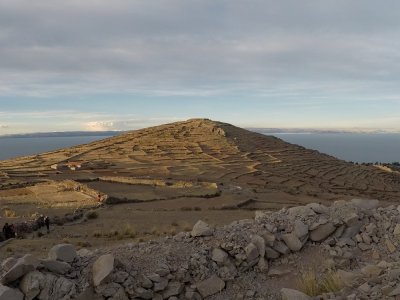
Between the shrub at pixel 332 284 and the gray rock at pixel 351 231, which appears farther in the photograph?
the gray rock at pixel 351 231

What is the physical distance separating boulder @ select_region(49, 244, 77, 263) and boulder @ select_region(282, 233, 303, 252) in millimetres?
4831

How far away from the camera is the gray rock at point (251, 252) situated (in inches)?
387

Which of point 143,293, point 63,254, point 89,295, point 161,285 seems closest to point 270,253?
point 161,285

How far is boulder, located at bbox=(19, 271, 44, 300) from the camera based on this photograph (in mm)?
7969

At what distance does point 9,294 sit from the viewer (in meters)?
7.68

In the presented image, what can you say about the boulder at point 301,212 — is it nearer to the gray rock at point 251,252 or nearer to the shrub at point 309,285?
the gray rock at point 251,252

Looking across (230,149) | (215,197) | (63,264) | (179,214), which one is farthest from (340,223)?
(230,149)

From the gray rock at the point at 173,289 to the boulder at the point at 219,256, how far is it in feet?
3.39

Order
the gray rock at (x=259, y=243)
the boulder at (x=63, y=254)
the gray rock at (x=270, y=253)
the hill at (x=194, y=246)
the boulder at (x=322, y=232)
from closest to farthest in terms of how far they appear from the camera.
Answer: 1. the hill at (x=194, y=246)
2. the boulder at (x=63, y=254)
3. the gray rock at (x=259, y=243)
4. the gray rock at (x=270, y=253)
5. the boulder at (x=322, y=232)

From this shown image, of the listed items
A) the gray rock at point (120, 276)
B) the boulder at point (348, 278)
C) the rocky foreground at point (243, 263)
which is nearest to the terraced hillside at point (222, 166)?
the rocky foreground at point (243, 263)

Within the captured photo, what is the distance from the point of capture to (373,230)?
1077 centimetres

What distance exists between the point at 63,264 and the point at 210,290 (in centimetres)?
303

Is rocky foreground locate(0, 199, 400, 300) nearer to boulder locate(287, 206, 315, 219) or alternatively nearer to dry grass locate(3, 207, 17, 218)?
boulder locate(287, 206, 315, 219)

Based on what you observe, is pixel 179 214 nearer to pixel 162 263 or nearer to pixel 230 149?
pixel 162 263
